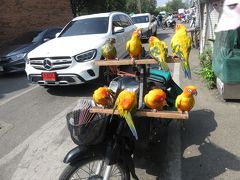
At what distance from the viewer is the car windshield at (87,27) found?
7371 millimetres

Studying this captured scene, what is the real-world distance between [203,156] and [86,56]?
3.43 meters

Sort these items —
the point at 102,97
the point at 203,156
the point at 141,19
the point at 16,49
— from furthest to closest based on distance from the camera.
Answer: the point at 141,19
the point at 16,49
the point at 203,156
the point at 102,97

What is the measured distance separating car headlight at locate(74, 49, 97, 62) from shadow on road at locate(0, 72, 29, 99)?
98.3 inches

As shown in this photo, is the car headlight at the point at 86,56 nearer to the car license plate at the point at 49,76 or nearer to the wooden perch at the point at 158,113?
the car license plate at the point at 49,76

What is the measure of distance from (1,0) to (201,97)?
12.8 meters

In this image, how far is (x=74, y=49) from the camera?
20.5ft

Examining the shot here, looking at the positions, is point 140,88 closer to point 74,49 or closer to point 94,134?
point 94,134

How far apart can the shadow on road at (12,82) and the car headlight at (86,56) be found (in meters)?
2.50

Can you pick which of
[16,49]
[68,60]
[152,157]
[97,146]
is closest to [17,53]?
[16,49]

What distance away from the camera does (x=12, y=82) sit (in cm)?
876

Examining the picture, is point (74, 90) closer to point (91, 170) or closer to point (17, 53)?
point (17, 53)

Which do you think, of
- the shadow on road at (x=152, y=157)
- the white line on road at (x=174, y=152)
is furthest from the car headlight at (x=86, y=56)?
the shadow on road at (x=152, y=157)

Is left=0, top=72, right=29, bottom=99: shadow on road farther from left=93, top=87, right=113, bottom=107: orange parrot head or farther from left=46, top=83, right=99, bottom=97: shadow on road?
left=93, top=87, right=113, bottom=107: orange parrot head

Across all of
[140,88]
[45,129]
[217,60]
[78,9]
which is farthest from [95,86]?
[78,9]
